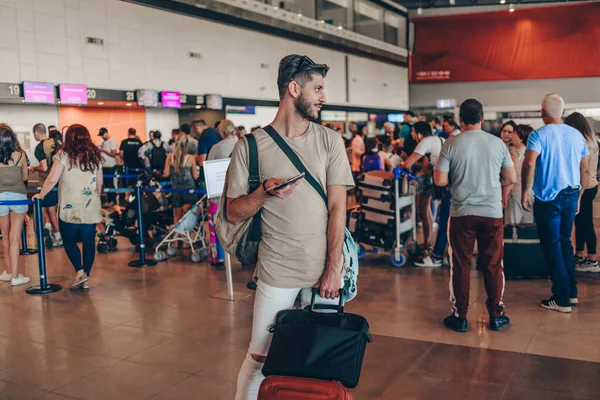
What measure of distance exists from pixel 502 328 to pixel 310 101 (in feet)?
10.6

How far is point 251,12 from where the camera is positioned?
18125 millimetres

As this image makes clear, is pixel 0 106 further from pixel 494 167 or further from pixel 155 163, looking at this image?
pixel 494 167

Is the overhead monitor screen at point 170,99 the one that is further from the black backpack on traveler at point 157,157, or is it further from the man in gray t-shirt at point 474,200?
the man in gray t-shirt at point 474,200

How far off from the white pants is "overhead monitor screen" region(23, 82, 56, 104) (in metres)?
11.7

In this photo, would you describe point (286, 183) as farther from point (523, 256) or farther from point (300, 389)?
point (523, 256)

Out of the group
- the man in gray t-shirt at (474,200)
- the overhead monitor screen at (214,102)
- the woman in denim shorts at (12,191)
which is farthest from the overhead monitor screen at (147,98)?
the man in gray t-shirt at (474,200)

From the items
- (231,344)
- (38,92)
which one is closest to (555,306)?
(231,344)

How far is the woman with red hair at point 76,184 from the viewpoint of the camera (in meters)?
6.29

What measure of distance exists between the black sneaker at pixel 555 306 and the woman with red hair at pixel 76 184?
15.1 ft

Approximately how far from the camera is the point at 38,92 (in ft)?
42.0

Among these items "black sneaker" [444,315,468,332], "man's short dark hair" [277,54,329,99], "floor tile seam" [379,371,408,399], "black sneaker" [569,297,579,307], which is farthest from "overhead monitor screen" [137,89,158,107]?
"man's short dark hair" [277,54,329,99]

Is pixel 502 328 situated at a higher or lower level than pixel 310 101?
lower

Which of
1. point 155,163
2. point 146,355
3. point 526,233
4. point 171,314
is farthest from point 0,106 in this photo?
point 526,233

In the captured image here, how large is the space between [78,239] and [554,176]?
498 cm
